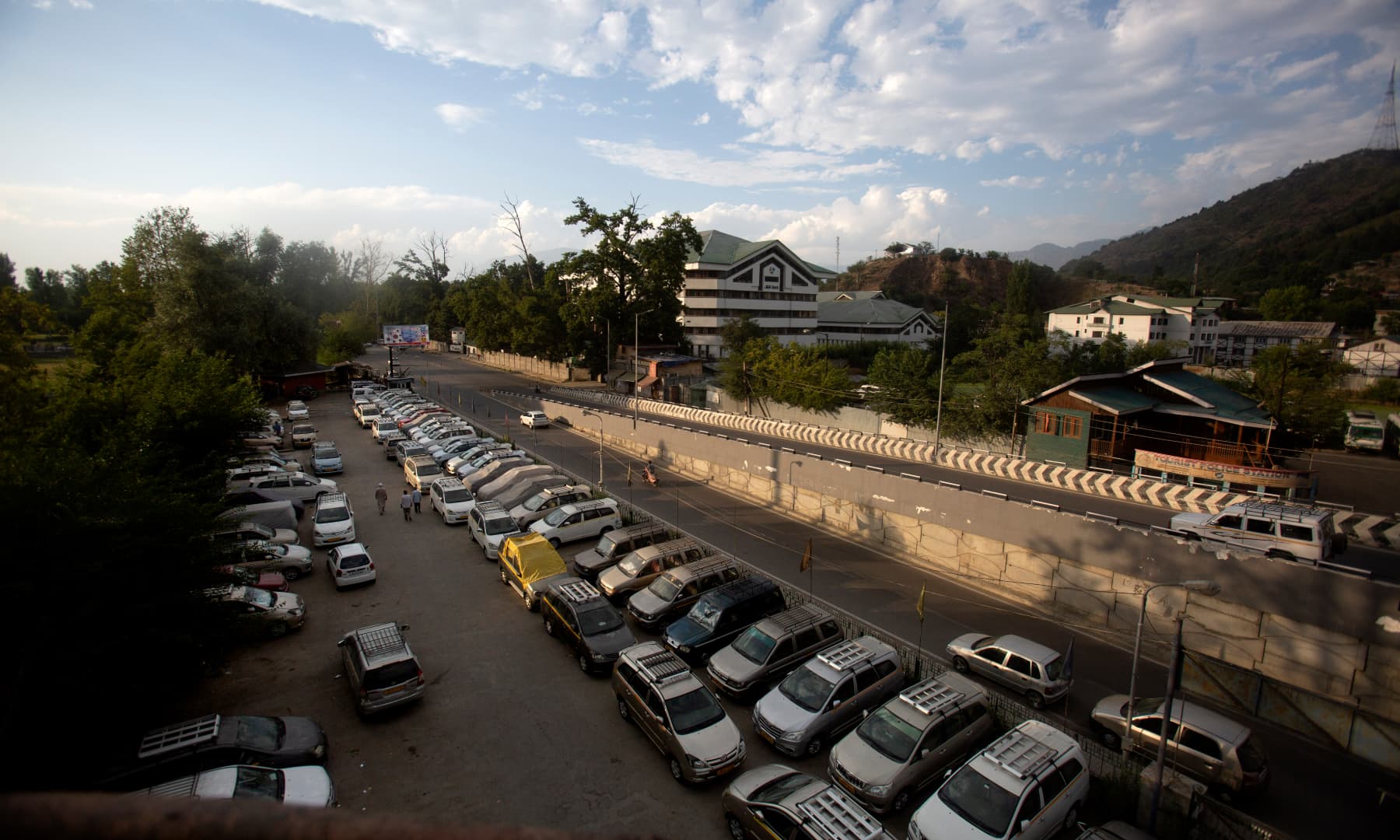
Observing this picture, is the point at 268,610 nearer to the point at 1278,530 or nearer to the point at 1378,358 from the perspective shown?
the point at 1278,530

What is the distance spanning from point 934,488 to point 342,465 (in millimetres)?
26280

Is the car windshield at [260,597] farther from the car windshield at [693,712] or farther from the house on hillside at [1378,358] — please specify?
the house on hillside at [1378,358]

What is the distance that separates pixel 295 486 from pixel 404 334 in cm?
5321

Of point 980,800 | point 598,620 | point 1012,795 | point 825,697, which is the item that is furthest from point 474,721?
point 1012,795

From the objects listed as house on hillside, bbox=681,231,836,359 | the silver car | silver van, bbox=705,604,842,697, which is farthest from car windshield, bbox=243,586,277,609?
house on hillside, bbox=681,231,836,359

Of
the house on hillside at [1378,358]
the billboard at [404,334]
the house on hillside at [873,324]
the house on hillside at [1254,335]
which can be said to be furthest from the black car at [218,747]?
the house on hillside at [1254,335]

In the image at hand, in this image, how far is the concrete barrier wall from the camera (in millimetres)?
12852

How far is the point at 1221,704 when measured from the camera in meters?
13.7

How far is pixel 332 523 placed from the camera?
845 inches

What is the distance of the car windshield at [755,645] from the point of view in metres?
13.7

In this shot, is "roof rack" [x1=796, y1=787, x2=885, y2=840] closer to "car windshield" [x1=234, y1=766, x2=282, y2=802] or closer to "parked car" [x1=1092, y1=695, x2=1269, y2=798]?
"parked car" [x1=1092, y1=695, x2=1269, y2=798]

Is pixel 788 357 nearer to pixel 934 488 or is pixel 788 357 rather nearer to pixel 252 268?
pixel 934 488

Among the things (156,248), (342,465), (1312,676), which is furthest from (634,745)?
(156,248)

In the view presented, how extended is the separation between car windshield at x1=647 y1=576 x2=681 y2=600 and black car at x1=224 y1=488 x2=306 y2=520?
13.5 m
